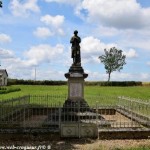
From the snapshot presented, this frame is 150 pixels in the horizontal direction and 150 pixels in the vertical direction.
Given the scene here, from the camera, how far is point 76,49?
2203 cm

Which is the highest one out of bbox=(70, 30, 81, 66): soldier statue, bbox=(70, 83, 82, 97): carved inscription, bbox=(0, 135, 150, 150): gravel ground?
bbox=(70, 30, 81, 66): soldier statue

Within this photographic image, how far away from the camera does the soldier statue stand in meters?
21.9

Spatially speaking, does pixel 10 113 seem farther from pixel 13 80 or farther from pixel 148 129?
pixel 13 80

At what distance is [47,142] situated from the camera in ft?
49.4

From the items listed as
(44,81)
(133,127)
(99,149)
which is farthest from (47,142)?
(44,81)

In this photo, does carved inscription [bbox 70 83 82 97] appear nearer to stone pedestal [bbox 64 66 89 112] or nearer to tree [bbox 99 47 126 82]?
stone pedestal [bbox 64 66 89 112]

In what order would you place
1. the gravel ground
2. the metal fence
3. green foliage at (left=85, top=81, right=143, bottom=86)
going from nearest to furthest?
1. the gravel ground
2. the metal fence
3. green foliage at (left=85, top=81, right=143, bottom=86)

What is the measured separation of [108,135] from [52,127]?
97.6 inches

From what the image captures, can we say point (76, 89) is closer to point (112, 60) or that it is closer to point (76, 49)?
point (76, 49)

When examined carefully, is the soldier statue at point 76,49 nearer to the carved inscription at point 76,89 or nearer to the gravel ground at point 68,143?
the carved inscription at point 76,89

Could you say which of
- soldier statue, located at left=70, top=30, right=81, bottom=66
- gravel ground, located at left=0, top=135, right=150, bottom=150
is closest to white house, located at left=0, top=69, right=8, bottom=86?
soldier statue, located at left=70, top=30, right=81, bottom=66

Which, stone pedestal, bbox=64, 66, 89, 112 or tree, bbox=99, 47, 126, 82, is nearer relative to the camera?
stone pedestal, bbox=64, 66, 89, 112

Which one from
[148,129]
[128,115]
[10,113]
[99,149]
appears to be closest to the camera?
[99,149]

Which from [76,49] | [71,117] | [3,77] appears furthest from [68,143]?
[3,77]
